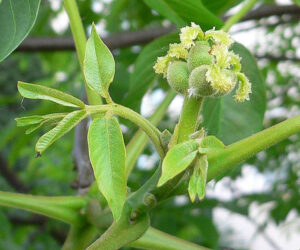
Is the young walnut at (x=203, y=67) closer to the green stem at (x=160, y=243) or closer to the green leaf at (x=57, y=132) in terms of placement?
the green leaf at (x=57, y=132)

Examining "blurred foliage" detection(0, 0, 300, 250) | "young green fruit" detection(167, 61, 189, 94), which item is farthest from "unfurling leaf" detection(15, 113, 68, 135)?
"blurred foliage" detection(0, 0, 300, 250)

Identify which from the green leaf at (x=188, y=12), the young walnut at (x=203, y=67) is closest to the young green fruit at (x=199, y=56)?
the young walnut at (x=203, y=67)

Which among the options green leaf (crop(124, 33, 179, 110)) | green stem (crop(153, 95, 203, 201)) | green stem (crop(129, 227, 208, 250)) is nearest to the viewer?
green stem (crop(153, 95, 203, 201))

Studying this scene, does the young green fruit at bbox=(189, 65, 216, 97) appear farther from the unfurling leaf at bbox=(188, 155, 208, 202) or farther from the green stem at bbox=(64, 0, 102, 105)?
the green stem at bbox=(64, 0, 102, 105)

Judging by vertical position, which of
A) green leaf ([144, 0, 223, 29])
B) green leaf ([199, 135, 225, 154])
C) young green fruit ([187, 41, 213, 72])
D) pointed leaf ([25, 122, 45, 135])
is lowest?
pointed leaf ([25, 122, 45, 135])

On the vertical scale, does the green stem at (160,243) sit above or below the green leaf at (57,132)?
below

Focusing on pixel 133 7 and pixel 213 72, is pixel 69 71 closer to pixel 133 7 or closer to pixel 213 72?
pixel 133 7

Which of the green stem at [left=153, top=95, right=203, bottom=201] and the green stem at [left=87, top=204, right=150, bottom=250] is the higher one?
the green stem at [left=153, top=95, right=203, bottom=201]
